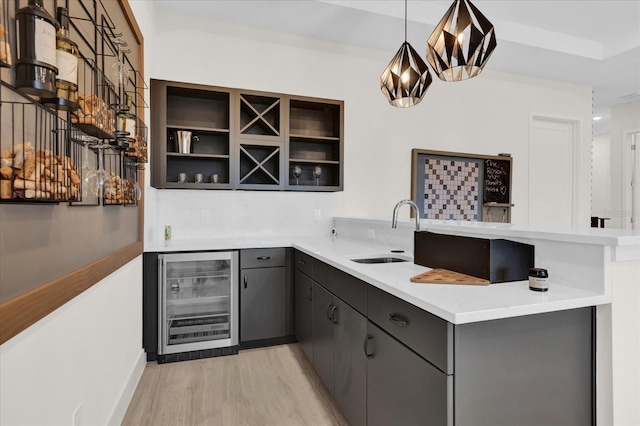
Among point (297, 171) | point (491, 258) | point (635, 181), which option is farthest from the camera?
point (635, 181)

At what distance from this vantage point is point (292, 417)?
79.7 inches

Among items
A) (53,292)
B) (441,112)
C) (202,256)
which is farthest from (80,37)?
(441,112)

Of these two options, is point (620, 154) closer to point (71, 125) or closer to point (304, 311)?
point (304, 311)

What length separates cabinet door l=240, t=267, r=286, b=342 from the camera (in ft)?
9.50

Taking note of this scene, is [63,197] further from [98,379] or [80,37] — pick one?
[98,379]

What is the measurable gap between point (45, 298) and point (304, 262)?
1853mm

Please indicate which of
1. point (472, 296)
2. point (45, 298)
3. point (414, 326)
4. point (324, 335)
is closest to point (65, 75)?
point (45, 298)

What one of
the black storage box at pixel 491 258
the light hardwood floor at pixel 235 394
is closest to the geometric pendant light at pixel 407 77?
the black storage box at pixel 491 258

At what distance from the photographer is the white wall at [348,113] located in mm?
3297

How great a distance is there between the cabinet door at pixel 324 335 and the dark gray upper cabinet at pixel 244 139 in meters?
1.33

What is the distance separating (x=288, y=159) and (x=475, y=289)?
7.60ft

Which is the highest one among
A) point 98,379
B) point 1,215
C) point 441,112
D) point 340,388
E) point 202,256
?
point 441,112

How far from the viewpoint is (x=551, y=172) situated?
4.94 metres

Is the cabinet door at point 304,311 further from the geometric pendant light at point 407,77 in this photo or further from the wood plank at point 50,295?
the geometric pendant light at point 407,77
